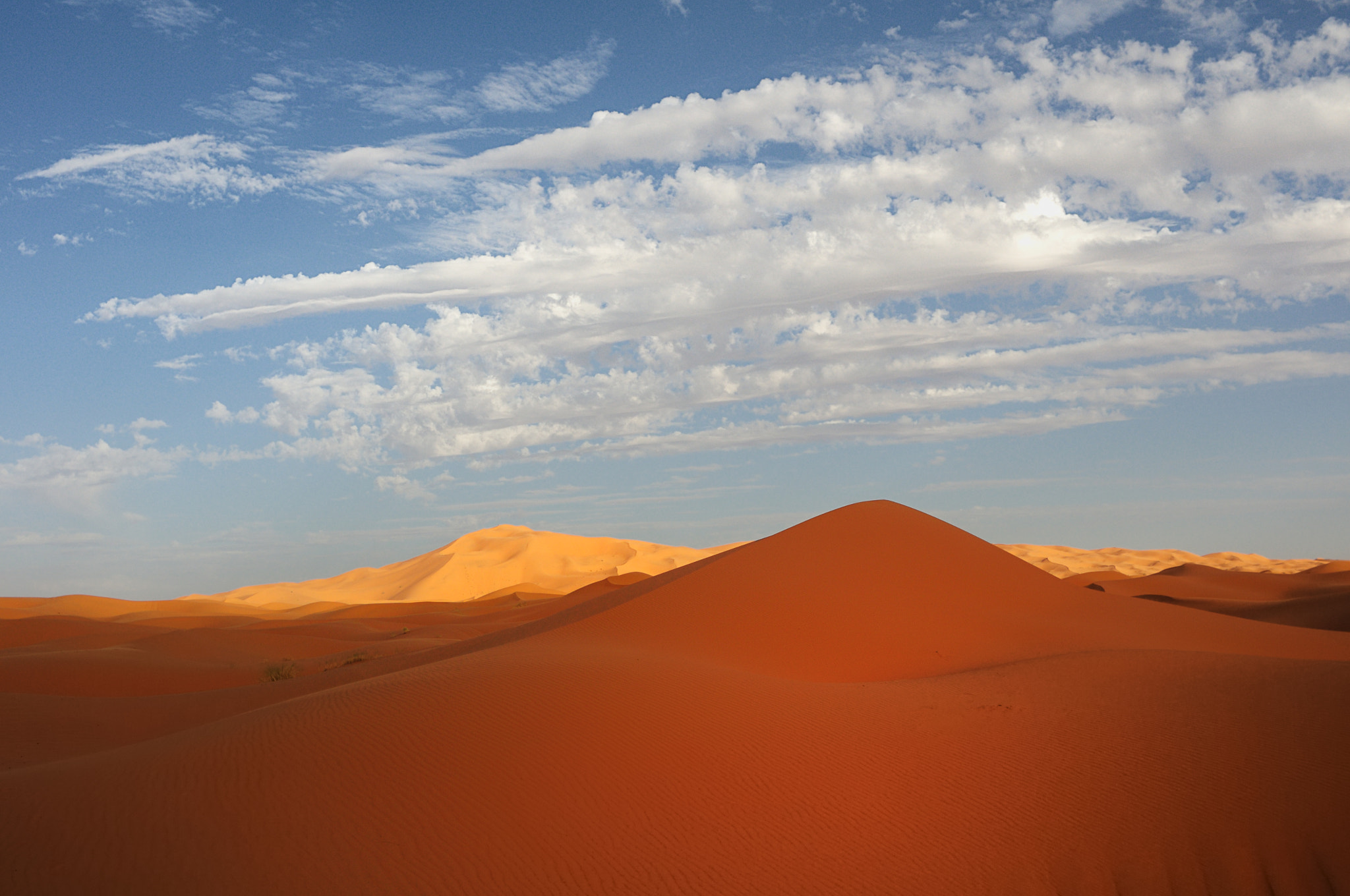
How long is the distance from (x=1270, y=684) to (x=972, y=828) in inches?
165

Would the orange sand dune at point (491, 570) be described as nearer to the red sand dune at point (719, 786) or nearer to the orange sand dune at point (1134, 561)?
the orange sand dune at point (1134, 561)

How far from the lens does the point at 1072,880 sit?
21.3 ft

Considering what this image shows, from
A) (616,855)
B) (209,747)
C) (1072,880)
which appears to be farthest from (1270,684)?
(209,747)

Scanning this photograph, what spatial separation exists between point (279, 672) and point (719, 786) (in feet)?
47.8

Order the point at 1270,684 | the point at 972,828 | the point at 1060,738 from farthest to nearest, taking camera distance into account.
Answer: the point at 1270,684 → the point at 1060,738 → the point at 972,828

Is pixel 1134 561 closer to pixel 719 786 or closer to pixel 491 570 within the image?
pixel 491 570

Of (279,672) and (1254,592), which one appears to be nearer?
(279,672)

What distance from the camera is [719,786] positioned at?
764 cm

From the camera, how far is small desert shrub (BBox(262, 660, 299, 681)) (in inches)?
750

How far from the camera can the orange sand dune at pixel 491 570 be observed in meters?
58.4

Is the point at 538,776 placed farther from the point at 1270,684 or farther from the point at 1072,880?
the point at 1270,684

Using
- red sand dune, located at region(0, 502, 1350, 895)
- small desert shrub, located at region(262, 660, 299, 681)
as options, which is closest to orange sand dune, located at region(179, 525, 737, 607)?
small desert shrub, located at region(262, 660, 299, 681)

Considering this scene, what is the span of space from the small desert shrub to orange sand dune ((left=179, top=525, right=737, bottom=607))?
100 ft

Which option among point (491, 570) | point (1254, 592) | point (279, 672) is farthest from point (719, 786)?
point (491, 570)
